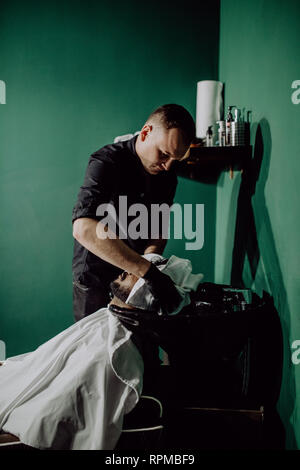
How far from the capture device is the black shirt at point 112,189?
1604 millimetres

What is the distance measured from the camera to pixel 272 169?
1.46 meters

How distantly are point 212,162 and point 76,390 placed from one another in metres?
1.74

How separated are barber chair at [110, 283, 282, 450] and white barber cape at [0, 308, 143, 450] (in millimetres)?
106

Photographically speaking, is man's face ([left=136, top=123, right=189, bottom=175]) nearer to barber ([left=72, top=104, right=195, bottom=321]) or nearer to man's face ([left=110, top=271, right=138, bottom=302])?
barber ([left=72, top=104, right=195, bottom=321])

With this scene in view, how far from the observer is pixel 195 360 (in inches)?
49.6

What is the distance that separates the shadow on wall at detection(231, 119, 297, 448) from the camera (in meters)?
1.31

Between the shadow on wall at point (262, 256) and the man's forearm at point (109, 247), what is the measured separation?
1.76 ft
